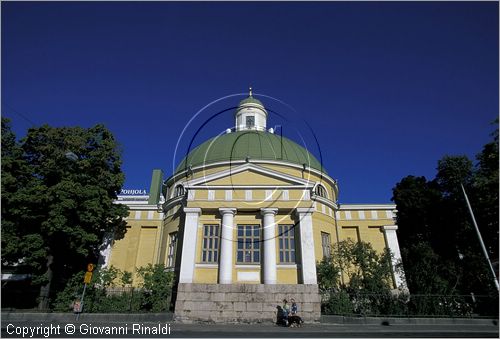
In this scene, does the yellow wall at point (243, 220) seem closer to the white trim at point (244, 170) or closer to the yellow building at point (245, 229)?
the yellow building at point (245, 229)

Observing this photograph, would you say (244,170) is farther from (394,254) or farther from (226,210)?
(394,254)

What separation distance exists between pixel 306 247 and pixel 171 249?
11598 millimetres

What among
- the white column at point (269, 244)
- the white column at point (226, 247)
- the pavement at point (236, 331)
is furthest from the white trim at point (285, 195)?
the pavement at point (236, 331)

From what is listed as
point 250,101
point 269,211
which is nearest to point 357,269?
point 269,211

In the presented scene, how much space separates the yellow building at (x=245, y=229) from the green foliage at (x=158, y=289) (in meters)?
1.24

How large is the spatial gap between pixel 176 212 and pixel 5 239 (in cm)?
Result: 1194

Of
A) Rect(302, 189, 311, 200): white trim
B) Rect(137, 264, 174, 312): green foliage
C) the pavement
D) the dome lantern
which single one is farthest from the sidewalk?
the dome lantern

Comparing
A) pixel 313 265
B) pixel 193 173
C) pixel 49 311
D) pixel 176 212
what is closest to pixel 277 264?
pixel 313 265

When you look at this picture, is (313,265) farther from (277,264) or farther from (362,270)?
(362,270)

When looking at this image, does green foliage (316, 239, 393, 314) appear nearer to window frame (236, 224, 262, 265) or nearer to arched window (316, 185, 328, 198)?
window frame (236, 224, 262, 265)

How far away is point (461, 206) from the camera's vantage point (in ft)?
108

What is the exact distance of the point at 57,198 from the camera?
73.6 ft

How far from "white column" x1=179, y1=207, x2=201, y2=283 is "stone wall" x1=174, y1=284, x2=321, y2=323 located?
1.25 m

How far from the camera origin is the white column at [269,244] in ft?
69.9
